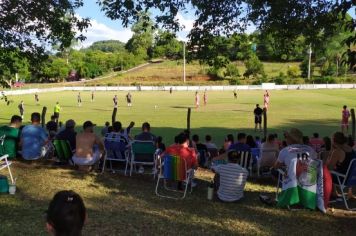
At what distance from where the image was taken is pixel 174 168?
9.36 meters

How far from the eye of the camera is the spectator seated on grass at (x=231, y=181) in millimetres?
8711

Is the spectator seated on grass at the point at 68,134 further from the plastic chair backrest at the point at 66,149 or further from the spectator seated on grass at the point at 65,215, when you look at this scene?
the spectator seated on grass at the point at 65,215

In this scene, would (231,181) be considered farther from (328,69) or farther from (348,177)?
(328,69)

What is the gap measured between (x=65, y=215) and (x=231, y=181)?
6128 millimetres

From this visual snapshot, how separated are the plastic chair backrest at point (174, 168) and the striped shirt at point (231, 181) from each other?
771 mm

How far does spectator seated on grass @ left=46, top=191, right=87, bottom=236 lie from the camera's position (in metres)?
2.94

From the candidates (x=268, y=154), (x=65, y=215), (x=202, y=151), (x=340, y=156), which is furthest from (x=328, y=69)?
(x=65, y=215)

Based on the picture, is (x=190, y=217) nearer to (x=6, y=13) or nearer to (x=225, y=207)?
(x=225, y=207)

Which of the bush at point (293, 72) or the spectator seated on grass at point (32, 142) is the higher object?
the bush at point (293, 72)

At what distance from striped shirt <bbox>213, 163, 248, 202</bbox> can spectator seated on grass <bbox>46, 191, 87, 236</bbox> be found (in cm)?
595

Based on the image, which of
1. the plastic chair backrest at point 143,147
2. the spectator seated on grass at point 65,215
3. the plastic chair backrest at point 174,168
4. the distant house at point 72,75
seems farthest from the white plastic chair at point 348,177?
the distant house at point 72,75

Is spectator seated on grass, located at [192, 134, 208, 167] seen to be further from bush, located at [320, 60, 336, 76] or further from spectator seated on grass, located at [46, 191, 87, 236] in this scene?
bush, located at [320, 60, 336, 76]

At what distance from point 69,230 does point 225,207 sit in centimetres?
569

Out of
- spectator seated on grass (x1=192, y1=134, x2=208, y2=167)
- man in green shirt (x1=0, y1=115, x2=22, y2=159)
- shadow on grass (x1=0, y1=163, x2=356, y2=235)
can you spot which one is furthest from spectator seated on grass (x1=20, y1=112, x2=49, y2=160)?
spectator seated on grass (x1=192, y1=134, x2=208, y2=167)
